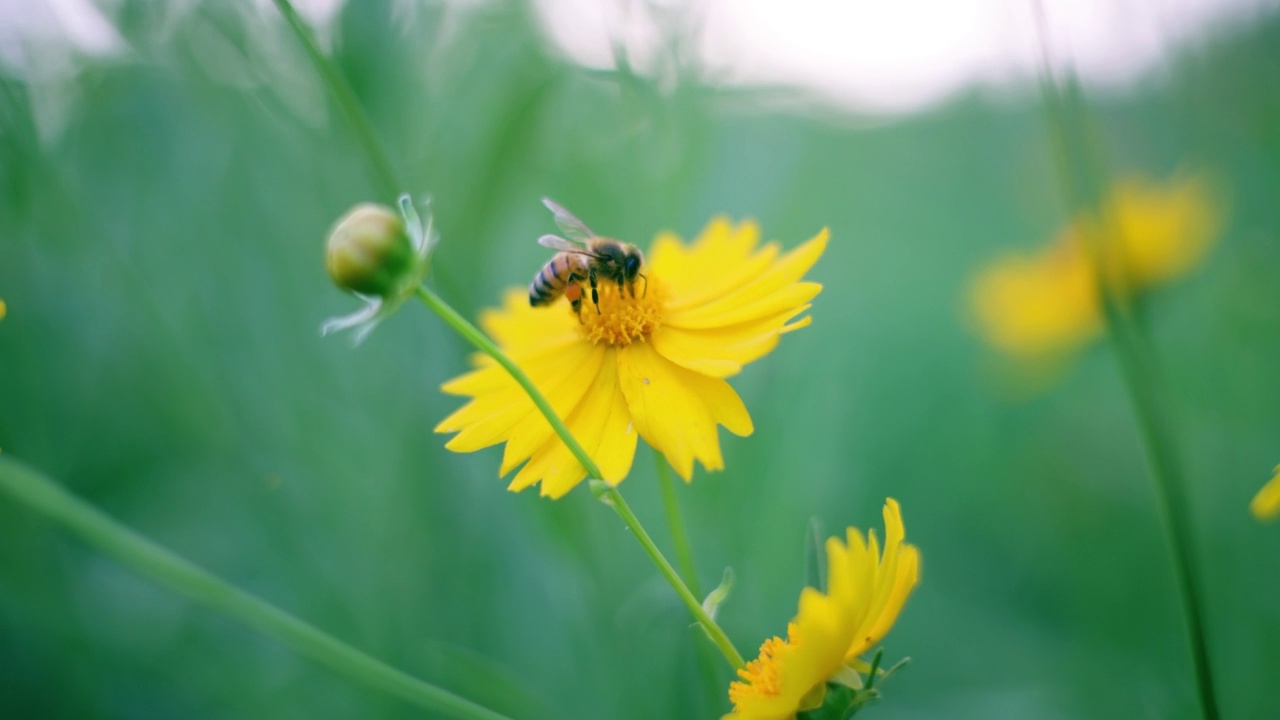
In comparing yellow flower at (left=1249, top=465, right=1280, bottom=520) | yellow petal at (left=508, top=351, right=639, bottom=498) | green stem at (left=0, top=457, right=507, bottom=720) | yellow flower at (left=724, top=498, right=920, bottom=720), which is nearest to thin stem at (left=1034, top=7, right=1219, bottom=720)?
yellow flower at (left=1249, top=465, right=1280, bottom=520)

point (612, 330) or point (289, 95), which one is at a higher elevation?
point (289, 95)

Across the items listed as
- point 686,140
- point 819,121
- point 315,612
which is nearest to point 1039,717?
point 686,140

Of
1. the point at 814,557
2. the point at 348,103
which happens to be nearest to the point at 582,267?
the point at 348,103

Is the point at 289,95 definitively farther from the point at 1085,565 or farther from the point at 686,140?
the point at 1085,565

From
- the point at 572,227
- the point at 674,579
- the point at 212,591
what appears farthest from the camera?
the point at 572,227

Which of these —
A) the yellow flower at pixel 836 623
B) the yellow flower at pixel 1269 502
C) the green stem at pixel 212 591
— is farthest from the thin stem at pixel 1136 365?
the green stem at pixel 212 591

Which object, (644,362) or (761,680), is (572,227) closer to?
(644,362)
